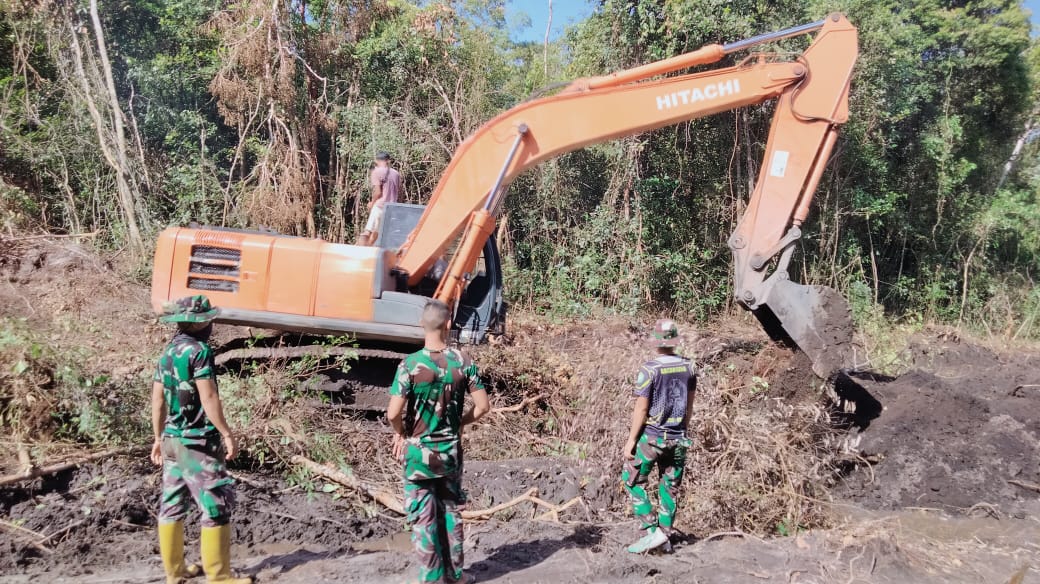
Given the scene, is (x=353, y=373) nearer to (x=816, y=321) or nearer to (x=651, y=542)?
(x=651, y=542)

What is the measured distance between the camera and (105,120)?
1197 cm

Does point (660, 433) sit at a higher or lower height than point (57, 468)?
higher

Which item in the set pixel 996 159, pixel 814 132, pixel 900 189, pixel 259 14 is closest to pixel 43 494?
pixel 814 132

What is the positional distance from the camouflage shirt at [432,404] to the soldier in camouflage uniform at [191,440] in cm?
103

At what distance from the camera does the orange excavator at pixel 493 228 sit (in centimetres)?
655

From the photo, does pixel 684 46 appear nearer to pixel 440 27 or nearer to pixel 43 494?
pixel 440 27

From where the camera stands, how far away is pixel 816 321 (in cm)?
651

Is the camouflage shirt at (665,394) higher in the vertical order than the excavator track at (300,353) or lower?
higher

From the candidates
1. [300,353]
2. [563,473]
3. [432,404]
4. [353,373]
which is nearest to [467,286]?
[353,373]

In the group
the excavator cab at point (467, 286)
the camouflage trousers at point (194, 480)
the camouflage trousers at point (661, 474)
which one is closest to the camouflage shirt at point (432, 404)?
the camouflage trousers at point (194, 480)

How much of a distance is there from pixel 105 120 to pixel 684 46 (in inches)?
387

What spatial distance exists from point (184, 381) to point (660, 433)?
115 inches

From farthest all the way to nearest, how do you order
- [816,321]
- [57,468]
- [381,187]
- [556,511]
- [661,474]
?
[381,187] < [816,321] < [556,511] < [57,468] < [661,474]

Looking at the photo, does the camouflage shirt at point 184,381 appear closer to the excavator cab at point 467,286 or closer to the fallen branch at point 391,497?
the fallen branch at point 391,497
